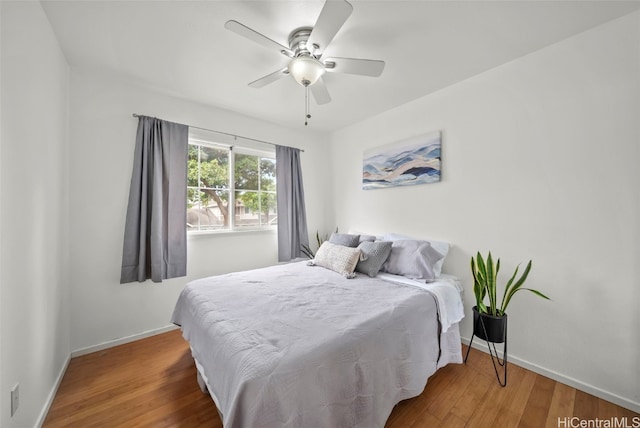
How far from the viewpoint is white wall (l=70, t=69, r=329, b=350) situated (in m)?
2.21

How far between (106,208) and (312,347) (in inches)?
94.3

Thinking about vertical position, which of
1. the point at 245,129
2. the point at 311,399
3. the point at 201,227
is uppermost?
the point at 245,129

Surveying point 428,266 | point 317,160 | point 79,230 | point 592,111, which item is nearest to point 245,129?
point 317,160

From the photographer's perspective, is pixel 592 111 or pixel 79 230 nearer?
pixel 592 111

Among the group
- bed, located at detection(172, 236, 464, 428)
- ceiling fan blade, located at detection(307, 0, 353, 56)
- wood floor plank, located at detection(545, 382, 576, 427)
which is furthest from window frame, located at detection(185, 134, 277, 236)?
wood floor plank, located at detection(545, 382, 576, 427)

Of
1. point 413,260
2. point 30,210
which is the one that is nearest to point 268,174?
point 413,260

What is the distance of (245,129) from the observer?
10.6 feet

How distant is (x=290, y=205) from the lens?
3.53 m

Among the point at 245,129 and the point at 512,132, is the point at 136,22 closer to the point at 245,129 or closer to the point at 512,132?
the point at 245,129

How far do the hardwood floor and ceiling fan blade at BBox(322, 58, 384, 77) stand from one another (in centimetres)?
230

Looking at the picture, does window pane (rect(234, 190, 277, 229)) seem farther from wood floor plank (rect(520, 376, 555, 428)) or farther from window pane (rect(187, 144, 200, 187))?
wood floor plank (rect(520, 376, 555, 428))

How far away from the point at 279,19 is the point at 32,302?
229cm

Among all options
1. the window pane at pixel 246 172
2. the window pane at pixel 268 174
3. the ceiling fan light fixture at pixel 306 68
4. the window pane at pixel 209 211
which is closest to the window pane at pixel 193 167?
the window pane at pixel 209 211

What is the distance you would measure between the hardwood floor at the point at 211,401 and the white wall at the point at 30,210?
198mm
